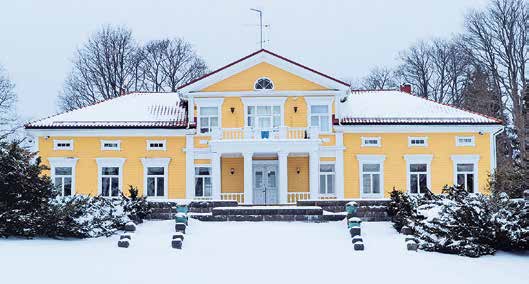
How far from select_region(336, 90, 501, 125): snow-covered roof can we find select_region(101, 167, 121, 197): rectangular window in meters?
10.00

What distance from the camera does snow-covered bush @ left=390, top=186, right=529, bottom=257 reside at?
16.6 m

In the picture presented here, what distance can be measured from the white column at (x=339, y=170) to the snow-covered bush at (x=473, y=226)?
471 inches

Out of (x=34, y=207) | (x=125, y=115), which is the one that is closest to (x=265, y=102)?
(x=125, y=115)

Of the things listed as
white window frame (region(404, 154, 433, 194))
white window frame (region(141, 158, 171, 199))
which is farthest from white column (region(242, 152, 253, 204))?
white window frame (region(404, 154, 433, 194))

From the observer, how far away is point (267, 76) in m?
31.2

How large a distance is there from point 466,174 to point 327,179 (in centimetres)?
602

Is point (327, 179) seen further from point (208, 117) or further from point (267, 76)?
point (208, 117)

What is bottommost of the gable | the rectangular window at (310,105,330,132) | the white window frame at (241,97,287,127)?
the rectangular window at (310,105,330,132)

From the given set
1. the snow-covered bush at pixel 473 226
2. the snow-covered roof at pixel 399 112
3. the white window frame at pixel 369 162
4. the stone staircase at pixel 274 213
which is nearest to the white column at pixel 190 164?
the snow-covered roof at pixel 399 112

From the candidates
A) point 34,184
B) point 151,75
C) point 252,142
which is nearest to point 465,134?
point 252,142

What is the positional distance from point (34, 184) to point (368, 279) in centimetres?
906

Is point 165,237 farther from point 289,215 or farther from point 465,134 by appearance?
point 465,134

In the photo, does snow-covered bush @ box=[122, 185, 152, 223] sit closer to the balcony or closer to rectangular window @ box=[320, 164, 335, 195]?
the balcony

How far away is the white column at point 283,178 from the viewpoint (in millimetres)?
28984
